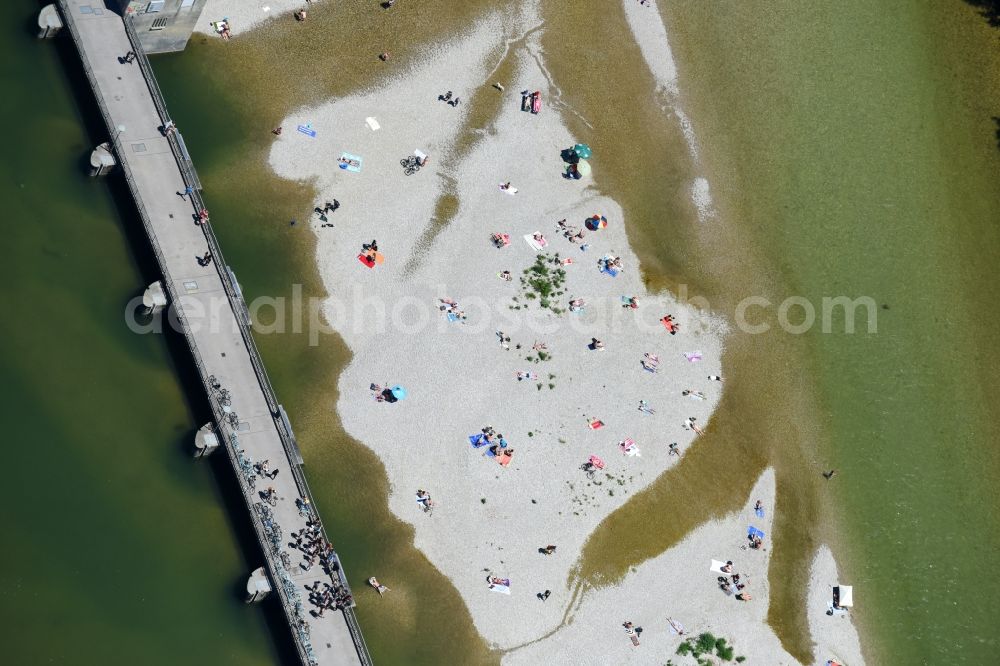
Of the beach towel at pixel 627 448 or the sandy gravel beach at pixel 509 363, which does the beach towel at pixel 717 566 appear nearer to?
the sandy gravel beach at pixel 509 363

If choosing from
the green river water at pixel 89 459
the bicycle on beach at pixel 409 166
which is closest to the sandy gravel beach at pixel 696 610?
the green river water at pixel 89 459

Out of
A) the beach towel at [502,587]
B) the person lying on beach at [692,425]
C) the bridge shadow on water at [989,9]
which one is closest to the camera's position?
the beach towel at [502,587]

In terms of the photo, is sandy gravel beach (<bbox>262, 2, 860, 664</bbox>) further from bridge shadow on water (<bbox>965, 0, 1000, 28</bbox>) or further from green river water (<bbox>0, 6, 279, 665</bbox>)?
bridge shadow on water (<bbox>965, 0, 1000, 28</bbox>)

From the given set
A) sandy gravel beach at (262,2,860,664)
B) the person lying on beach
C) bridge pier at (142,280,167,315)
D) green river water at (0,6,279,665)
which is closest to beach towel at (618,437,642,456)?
sandy gravel beach at (262,2,860,664)

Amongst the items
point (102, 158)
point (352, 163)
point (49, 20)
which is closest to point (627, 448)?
point (352, 163)

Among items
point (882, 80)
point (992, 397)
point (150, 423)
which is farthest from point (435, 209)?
point (992, 397)

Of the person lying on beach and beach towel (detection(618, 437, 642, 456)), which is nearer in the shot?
beach towel (detection(618, 437, 642, 456))
